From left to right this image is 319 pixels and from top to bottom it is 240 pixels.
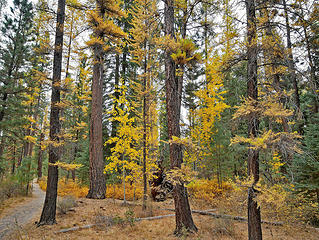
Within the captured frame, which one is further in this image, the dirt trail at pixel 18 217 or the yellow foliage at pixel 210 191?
the yellow foliage at pixel 210 191

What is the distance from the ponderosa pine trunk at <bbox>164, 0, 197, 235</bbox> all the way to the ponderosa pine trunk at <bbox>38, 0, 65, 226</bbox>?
3737 mm

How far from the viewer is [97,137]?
31.2 feet

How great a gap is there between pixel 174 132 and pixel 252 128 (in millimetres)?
2038

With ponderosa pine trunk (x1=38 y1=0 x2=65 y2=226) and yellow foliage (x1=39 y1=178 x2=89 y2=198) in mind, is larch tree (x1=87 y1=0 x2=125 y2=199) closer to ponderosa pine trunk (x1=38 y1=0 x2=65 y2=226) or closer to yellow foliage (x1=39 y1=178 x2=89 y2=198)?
yellow foliage (x1=39 y1=178 x2=89 y2=198)

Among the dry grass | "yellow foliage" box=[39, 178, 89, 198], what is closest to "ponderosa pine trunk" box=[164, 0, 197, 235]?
"yellow foliage" box=[39, 178, 89, 198]

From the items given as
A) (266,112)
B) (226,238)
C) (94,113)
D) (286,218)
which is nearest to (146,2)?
(94,113)

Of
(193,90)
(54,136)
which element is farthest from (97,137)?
(193,90)

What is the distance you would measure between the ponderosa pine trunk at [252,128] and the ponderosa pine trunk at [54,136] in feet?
18.6

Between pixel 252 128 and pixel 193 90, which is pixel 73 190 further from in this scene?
pixel 252 128

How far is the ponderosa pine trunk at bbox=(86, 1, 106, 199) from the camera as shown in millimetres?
9044

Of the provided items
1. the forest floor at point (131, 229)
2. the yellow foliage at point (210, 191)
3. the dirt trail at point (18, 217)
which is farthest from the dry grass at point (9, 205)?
the yellow foliage at point (210, 191)

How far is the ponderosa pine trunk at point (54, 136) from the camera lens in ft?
19.0

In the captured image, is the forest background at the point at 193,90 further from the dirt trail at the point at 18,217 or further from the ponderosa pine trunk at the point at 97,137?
the dirt trail at the point at 18,217

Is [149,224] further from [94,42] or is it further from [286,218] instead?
[94,42]
